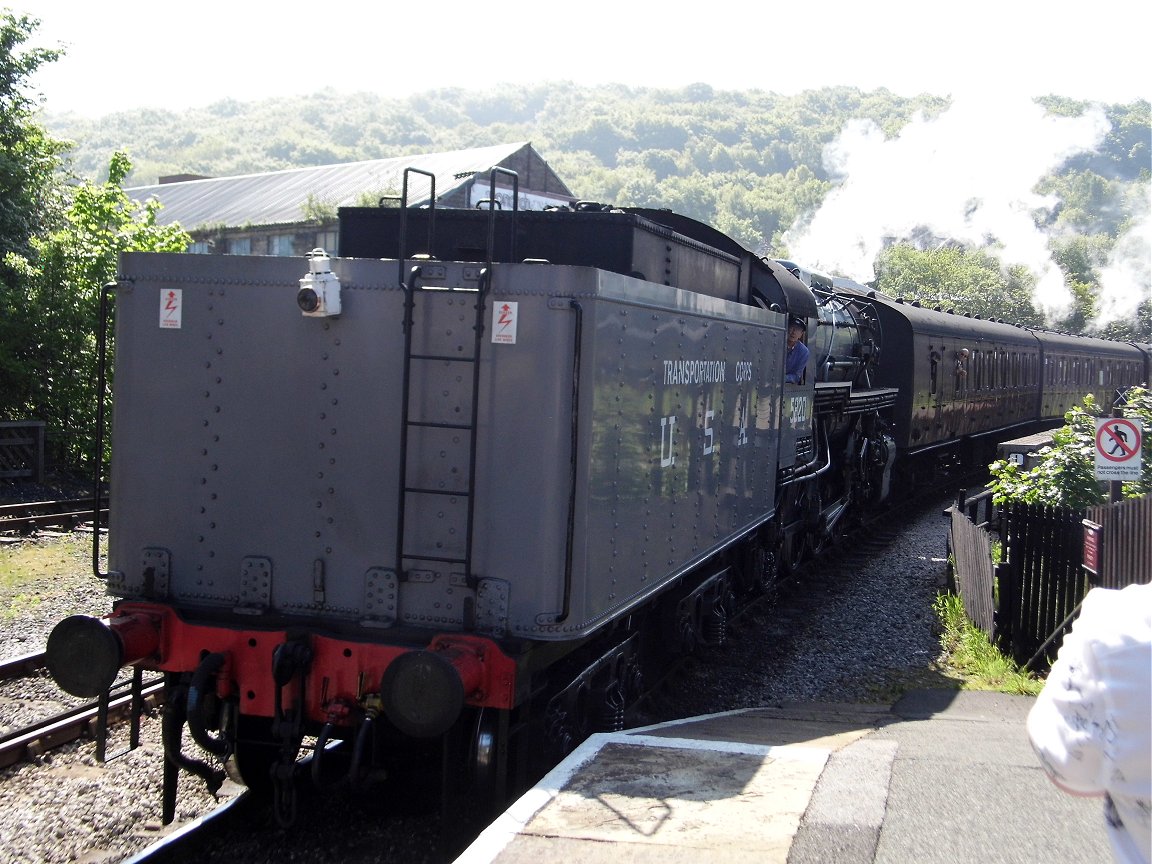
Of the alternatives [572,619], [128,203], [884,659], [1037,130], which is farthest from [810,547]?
[1037,130]

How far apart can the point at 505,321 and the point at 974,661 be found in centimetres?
608

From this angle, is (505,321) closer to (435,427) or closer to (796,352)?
(435,427)

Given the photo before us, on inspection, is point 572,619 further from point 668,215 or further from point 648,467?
point 668,215

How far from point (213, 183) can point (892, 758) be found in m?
51.2

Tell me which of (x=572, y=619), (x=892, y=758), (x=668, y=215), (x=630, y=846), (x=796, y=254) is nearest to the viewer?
(x=630, y=846)

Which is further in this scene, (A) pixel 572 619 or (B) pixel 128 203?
(B) pixel 128 203

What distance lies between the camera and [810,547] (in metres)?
12.7

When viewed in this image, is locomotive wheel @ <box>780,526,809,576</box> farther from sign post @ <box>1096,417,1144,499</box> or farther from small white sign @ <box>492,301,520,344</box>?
small white sign @ <box>492,301,520,344</box>

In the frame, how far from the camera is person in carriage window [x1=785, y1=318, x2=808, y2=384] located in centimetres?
997

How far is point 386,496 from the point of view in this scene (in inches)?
206

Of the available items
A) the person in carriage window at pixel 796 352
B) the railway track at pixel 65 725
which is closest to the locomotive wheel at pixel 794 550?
the person in carriage window at pixel 796 352

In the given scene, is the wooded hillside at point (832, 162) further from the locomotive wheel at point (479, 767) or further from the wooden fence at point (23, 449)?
the locomotive wheel at point (479, 767)

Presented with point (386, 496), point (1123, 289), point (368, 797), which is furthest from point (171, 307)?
point (1123, 289)

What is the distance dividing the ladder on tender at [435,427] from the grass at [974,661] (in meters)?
5.12
